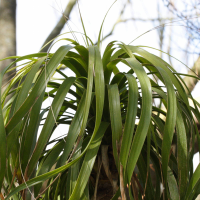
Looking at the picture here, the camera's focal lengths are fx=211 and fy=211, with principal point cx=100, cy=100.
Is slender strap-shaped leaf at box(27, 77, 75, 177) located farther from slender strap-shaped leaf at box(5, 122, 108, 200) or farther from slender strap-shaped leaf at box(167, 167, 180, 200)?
slender strap-shaped leaf at box(167, 167, 180, 200)

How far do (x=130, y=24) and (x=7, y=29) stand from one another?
867 mm

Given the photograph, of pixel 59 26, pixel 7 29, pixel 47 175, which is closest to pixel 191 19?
pixel 59 26

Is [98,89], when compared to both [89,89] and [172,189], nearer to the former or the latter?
[89,89]

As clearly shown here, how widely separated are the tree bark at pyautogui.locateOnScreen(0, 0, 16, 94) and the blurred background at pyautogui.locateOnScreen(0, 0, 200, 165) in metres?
0.04

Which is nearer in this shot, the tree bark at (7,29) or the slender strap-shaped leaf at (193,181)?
the slender strap-shaped leaf at (193,181)

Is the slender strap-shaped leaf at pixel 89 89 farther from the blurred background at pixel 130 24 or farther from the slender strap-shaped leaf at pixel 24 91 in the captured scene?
the blurred background at pixel 130 24

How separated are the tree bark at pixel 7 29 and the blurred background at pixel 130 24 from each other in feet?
0.13

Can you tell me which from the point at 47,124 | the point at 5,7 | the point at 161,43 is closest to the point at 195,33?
the point at 161,43

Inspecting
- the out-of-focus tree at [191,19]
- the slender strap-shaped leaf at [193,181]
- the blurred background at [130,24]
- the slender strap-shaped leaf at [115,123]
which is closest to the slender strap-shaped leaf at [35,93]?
the slender strap-shaped leaf at [115,123]

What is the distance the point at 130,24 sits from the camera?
158 cm

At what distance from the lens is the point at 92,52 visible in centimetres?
46

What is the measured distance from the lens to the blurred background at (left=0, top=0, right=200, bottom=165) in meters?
1.39

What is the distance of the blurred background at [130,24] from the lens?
1.39 m

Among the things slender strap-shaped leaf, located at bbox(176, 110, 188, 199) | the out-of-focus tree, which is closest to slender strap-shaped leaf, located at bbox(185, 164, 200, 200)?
slender strap-shaped leaf, located at bbox(176, 110, 188, 199)
